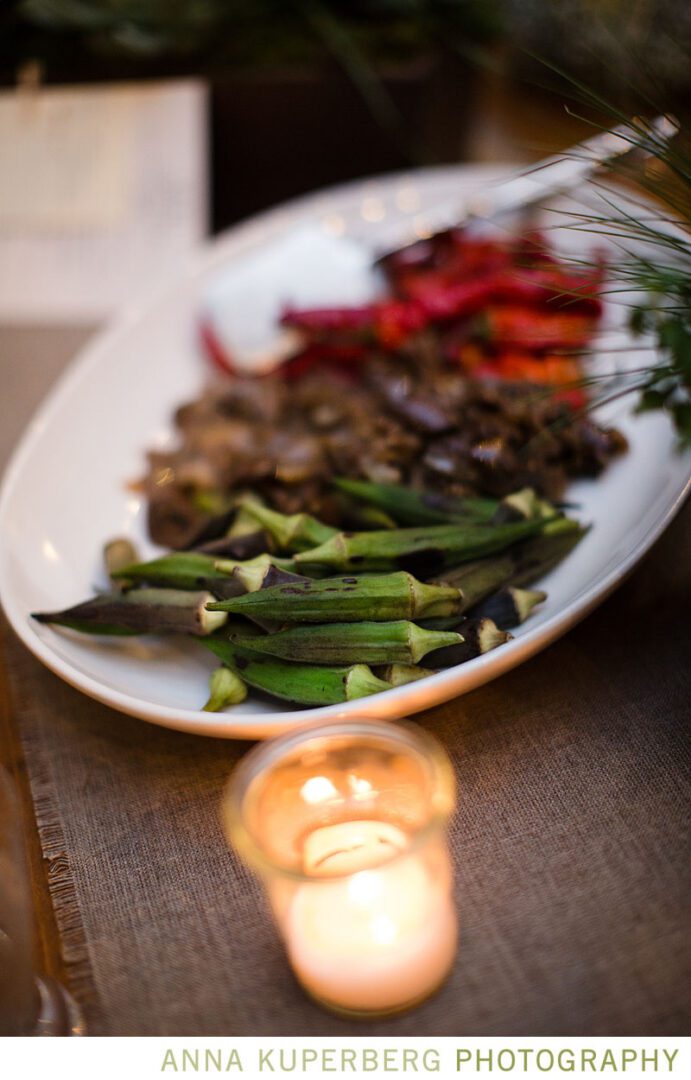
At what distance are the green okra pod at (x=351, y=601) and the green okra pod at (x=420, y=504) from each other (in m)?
0.15

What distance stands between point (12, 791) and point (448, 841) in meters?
0.40

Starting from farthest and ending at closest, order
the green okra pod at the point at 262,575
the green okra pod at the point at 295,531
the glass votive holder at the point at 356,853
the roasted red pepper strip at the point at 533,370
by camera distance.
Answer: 1. the roasted red pepper strip at the point at 533,370
2. the green okra pod at the point at 295,531
3. the green okra pod at the point at 262,575
4. the glass votive holder at the point at 356,853

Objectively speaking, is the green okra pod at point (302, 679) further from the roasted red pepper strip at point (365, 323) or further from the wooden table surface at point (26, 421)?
the roasted red pepper strip at point (365, 323)

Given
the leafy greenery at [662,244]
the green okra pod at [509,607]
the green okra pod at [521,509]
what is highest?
the leafy greenery at [662,244]

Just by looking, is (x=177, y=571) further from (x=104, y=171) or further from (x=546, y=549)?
(x=104, y=171)

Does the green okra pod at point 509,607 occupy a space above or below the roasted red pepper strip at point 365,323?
above

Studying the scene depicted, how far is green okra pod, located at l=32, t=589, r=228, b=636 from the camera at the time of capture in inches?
36.0

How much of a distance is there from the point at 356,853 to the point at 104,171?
Answer: 1.50 m

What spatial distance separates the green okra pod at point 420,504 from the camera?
100 centimetres

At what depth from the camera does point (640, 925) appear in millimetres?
687

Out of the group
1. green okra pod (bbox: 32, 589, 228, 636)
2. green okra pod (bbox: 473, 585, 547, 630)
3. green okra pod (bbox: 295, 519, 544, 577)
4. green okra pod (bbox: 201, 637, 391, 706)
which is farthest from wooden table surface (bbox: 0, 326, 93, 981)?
green okra pod (bbox: 473, 585, 547, 630)

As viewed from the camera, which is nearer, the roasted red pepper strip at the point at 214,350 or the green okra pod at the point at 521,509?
the green okra pod at the point at 521,509

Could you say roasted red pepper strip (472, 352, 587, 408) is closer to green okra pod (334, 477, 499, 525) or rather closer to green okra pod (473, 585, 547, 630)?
green okra pod (334, 477, 499, 525)

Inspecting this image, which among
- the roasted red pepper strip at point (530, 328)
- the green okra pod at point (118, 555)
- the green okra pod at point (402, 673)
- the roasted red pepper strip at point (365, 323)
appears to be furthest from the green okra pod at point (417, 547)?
the roasted red pepper strip at point (365, 323)
